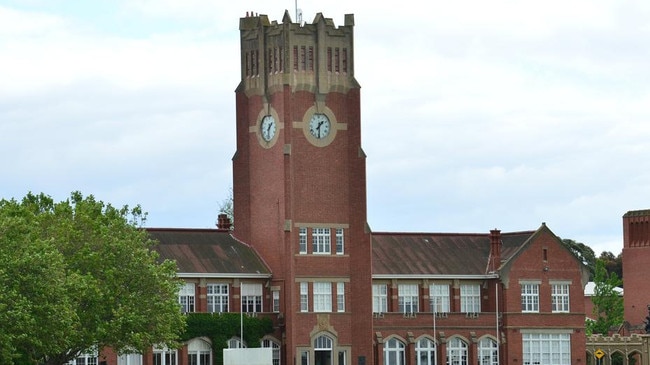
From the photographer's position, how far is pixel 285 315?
97.6 meters

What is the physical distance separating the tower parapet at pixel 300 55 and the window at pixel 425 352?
16687 millimetres

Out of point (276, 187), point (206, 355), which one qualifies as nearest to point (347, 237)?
point (276, 187)

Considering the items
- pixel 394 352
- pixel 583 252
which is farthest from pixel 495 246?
pixel 583 252

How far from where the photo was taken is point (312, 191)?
98750 millimetres

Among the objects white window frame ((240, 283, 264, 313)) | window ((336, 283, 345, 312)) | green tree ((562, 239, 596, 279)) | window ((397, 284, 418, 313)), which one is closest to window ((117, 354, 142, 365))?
white window frame ((240, 283, 264, 313))

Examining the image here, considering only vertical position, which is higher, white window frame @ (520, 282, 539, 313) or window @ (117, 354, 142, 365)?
white window frame @ (520, 282, 539, 313)

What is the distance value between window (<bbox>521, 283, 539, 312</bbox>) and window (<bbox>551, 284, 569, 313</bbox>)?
3.96 feet

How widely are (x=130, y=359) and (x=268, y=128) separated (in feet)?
54.6

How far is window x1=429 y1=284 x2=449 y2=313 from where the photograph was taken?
343 ft

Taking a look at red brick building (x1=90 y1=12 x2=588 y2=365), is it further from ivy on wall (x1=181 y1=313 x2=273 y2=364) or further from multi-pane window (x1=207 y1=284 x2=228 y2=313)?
ivy on wall (x1=181 y1=313 x2=273 y2=364)

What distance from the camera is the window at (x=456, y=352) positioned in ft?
340

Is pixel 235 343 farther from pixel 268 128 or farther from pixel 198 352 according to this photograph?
pixel 268 128

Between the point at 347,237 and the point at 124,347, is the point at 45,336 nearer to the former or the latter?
the point at 124,347

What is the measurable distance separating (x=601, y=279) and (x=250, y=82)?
190ft
